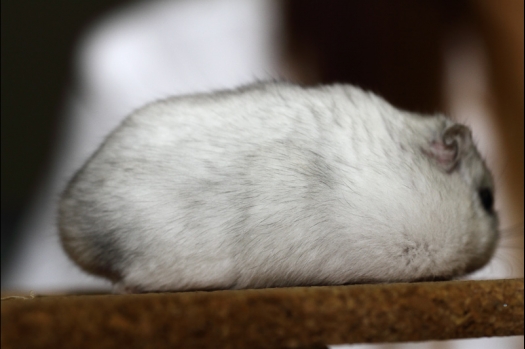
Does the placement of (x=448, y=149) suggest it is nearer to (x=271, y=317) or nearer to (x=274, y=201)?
(x=274, y=201)

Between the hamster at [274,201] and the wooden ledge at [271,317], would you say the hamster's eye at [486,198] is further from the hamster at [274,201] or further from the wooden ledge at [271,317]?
the wooden ledge at [271,317]

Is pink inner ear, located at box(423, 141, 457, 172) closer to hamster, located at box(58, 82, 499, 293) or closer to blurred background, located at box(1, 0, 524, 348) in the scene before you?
hamster, located at box(58, 82, 499, 293)

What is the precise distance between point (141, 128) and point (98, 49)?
1.07 m

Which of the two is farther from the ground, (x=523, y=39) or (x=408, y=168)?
(x=523, y=39)

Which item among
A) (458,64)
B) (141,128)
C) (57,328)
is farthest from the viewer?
(458,64)

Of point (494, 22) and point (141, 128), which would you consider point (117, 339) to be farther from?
point (494, 22)

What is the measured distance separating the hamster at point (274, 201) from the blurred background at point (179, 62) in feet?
2.95

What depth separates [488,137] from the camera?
68.5 inches

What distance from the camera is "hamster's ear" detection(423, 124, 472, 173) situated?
920 mm

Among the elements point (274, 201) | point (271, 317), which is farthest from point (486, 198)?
point (271, 317)

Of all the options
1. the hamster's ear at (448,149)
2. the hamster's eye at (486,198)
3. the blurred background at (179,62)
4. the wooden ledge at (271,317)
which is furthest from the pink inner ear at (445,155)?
the blurred background at (179,62)

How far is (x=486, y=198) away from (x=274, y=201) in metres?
0.44

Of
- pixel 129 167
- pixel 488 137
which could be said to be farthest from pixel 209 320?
pixel 488 137

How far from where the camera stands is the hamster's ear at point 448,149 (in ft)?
3.02
